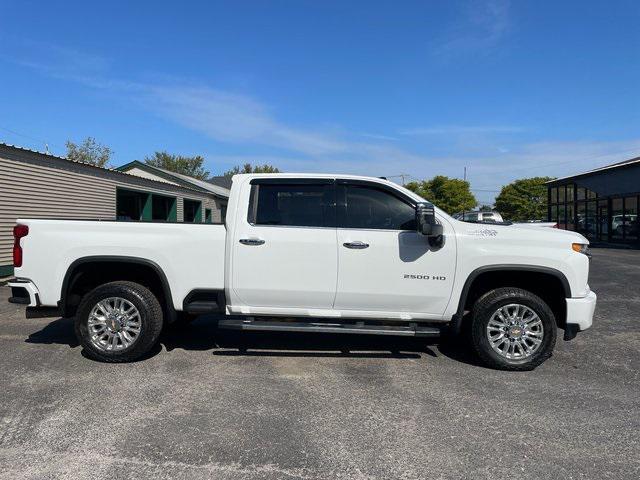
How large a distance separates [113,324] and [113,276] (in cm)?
57

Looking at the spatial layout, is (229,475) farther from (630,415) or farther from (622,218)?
(622,218)

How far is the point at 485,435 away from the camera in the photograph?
3.63 metres

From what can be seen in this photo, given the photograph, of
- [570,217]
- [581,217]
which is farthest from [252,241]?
[570,217]

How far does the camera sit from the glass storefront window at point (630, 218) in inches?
942

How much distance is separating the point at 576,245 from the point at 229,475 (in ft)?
12.9

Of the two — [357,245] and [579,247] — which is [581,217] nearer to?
[579,247]

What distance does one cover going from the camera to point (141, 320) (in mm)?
5090

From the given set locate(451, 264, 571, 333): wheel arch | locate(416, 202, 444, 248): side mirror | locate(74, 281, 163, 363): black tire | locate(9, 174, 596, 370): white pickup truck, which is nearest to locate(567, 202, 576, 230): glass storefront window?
locate(451, 264, 571, 333): wheel arch

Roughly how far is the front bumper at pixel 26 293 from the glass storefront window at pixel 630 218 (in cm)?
2605

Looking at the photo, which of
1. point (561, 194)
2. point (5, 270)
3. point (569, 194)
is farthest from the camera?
point (561, 194)

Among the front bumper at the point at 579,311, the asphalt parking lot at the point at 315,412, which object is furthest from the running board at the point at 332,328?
the front bumper at the point at 579,311

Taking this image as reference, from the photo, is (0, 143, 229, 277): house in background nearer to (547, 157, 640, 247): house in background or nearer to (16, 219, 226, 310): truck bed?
(16, 219, 226, 310): truck bed

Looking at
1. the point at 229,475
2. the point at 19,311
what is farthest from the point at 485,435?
the point at 19,311

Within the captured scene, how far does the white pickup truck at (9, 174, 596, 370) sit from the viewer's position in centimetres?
497
